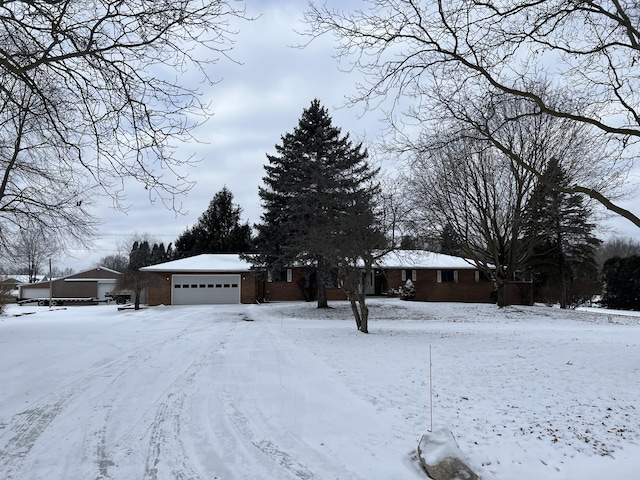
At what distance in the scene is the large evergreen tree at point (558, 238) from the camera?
80.4 feet

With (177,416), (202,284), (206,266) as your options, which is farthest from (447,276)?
(177,416)

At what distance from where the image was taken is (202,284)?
33.6 metres

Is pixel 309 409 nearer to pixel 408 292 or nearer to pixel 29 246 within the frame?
pixel 29 246

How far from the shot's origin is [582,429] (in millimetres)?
6125

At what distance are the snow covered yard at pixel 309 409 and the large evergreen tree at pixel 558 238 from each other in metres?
11.9

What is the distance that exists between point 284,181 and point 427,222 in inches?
362

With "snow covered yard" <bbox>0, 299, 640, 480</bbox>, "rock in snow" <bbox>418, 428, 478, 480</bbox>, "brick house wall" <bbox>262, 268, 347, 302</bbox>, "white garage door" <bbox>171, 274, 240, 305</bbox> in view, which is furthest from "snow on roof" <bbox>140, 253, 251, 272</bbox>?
"rock in snow" <bbox>418, 428, 478, 480</bbox>

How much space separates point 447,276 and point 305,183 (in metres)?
17.3

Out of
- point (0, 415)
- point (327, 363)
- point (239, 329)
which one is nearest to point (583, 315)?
point (239, 329)

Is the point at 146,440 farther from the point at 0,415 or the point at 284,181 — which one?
the point at 284,181

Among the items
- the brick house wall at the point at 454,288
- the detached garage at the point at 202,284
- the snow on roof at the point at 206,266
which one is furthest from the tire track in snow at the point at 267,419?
the brick house wall at the point at 454,288

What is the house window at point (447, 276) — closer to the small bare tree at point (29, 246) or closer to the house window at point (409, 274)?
the house window at point (409, 274)

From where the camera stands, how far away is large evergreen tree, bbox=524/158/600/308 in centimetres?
2452

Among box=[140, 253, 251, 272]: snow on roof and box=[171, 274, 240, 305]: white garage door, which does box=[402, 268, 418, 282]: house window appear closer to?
box=[140, 253, 251, 272]: snow on roof
